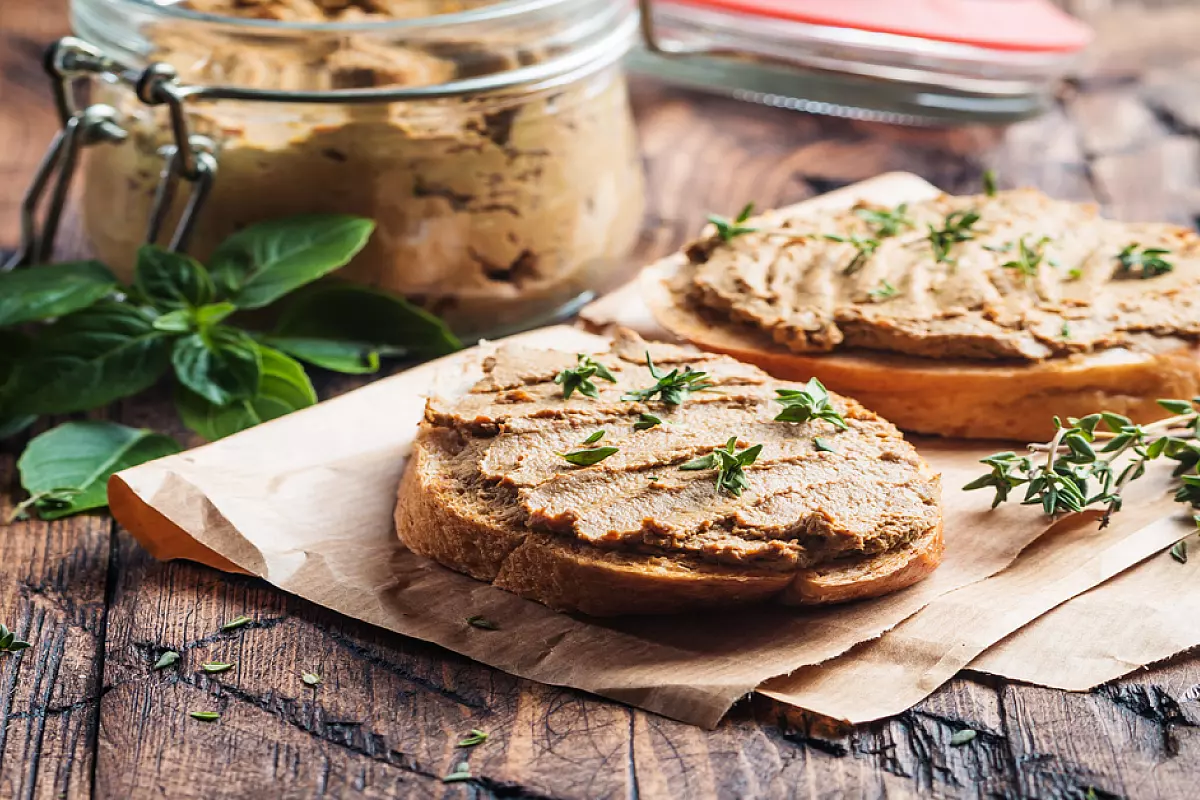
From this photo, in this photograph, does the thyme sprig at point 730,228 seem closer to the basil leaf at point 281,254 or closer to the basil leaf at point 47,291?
the basil leaf at point 281,254

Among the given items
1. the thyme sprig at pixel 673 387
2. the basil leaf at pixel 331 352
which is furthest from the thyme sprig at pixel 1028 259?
the basil leaf at pixel 331 352

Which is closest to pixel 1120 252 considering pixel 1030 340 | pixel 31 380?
pixel 1030 340

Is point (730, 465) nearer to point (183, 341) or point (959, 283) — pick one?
point (959, 283)

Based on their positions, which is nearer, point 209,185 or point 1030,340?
point 1030,340

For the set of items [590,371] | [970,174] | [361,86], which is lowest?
[970,174]

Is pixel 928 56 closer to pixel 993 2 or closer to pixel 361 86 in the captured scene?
pixel 993 2

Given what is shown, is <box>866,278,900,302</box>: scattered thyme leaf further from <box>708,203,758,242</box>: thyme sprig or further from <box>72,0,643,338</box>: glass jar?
<box>72,0,643,338</box>: glass jar

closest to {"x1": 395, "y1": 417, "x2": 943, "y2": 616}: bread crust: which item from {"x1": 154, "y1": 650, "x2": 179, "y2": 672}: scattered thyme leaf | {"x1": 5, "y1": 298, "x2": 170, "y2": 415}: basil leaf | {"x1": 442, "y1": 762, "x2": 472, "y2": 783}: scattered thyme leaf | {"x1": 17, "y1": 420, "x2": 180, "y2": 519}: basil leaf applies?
{"x1": 442, "y1": 762, "x2": 472, "y2": 783}: scattered thyme leaf
